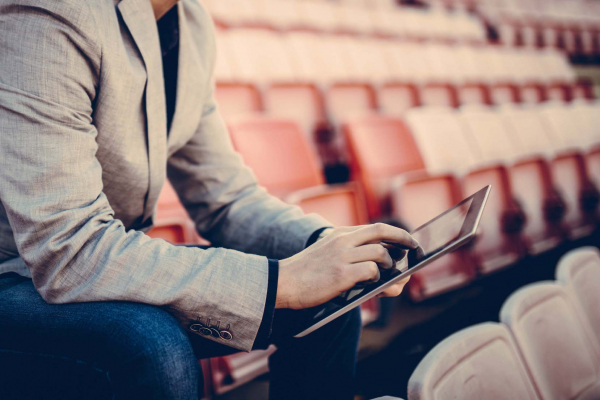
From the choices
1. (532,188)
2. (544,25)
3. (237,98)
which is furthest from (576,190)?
(544,25)

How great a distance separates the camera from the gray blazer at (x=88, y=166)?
22 cm

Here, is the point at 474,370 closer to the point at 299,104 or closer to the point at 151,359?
the point at 151,359

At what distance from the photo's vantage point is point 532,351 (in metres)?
0.35

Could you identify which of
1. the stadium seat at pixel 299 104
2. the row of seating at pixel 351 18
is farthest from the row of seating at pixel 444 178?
the row of seating at pixel 351 18

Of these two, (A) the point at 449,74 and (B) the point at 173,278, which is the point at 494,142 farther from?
(B) the point at 173,278

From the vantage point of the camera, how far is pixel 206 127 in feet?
1.25

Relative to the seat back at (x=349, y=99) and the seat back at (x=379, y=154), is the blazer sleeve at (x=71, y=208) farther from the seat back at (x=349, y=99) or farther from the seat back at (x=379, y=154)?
the seat back at (x=349, y=99)

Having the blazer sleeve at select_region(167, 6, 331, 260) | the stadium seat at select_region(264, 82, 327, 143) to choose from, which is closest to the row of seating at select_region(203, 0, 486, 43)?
the stadium seat at select_region(264, 82, 327, 143)

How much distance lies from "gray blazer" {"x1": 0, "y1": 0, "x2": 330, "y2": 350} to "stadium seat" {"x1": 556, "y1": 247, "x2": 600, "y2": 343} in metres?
0.34

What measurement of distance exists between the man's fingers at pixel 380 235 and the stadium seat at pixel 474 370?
8 centimetres

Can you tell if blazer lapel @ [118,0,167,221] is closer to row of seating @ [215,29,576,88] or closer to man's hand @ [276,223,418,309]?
man's hand @ [276,223,418,309]

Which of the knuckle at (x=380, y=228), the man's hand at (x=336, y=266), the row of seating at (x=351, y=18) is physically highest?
the row of seating at (x=351, y=18)

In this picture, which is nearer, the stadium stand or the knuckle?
the knuckle

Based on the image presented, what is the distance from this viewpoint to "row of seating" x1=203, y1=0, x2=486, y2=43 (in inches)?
57.9
